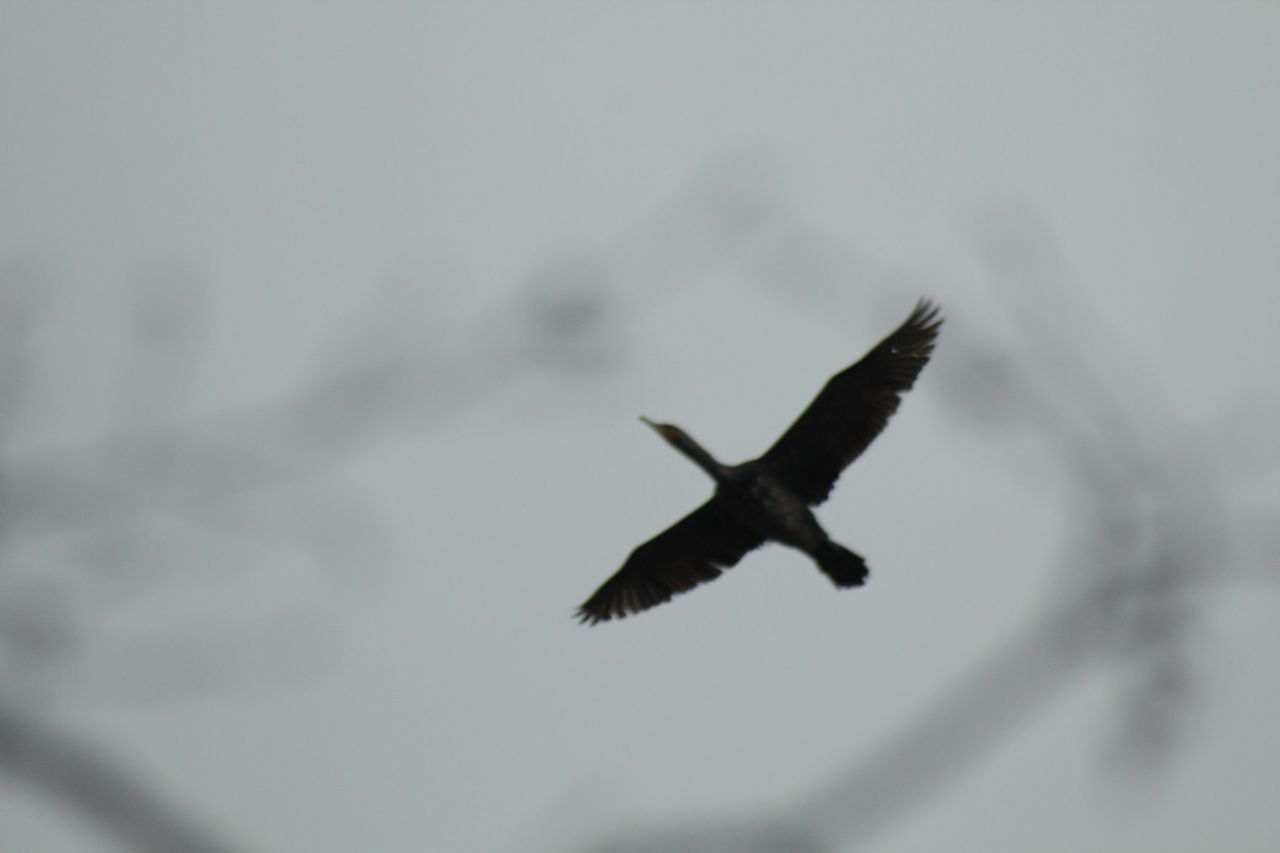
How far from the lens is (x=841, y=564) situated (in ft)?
Answer: 37.1

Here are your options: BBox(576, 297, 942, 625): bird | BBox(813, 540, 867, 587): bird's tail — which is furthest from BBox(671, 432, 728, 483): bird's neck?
BBox(813, 540, 867, 587): bird's tail

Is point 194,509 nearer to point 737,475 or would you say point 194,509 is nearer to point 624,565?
point 737,475

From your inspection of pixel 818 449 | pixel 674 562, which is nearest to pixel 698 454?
pixel 818 449

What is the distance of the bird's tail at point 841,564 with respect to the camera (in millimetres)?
11273

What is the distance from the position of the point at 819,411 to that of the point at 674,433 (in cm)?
128

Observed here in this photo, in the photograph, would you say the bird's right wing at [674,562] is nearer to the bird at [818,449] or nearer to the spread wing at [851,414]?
the bird at [818,449]

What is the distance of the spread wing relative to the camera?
11.8 meters

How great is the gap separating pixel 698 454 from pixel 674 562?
1462 millimetres

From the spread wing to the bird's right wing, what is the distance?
2.44ft

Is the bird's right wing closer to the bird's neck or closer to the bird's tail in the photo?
the bird's neck

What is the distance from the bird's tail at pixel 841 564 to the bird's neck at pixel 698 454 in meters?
1.11

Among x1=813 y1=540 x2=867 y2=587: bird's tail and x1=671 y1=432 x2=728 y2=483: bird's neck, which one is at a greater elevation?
x1=671 y1=432 x2=728 y2=483: bird's neck

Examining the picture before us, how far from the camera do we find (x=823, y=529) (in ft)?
37.7

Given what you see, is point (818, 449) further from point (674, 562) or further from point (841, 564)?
point (674, 562)
